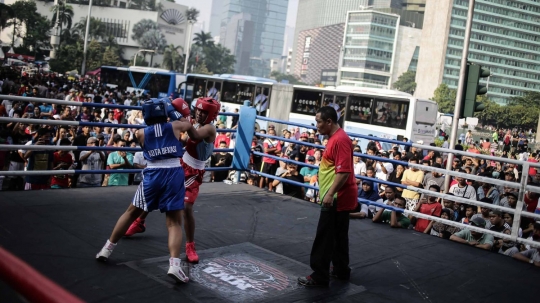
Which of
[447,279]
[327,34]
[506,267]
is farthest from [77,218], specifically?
[327,34]

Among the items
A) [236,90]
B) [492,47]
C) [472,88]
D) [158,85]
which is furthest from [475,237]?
[492,47]

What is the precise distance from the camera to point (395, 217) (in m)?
8.25

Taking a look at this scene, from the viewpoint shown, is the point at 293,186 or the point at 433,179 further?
the point at 433,179

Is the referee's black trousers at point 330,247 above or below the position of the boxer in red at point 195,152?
below

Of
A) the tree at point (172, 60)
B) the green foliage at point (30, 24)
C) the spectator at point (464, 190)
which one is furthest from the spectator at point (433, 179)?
the tree at point (172, 60)

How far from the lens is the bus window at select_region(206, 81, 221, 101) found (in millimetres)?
28719

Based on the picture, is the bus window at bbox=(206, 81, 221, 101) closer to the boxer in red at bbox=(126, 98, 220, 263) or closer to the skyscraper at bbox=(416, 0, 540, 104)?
the boxer in red at bbox=(126, 98, 220, 263)

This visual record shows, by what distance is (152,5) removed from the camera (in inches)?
5000

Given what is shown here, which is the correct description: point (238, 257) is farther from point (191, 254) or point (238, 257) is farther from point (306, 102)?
point (306, 102)

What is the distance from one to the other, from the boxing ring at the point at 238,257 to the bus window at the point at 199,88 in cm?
2171

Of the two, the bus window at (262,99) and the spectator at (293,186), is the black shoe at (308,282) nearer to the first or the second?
the spectator at (293,186)

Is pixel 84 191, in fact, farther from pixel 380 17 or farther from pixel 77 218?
pixel 380 17

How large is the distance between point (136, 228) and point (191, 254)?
3.03ft

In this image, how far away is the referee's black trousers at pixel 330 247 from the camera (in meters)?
5.16
